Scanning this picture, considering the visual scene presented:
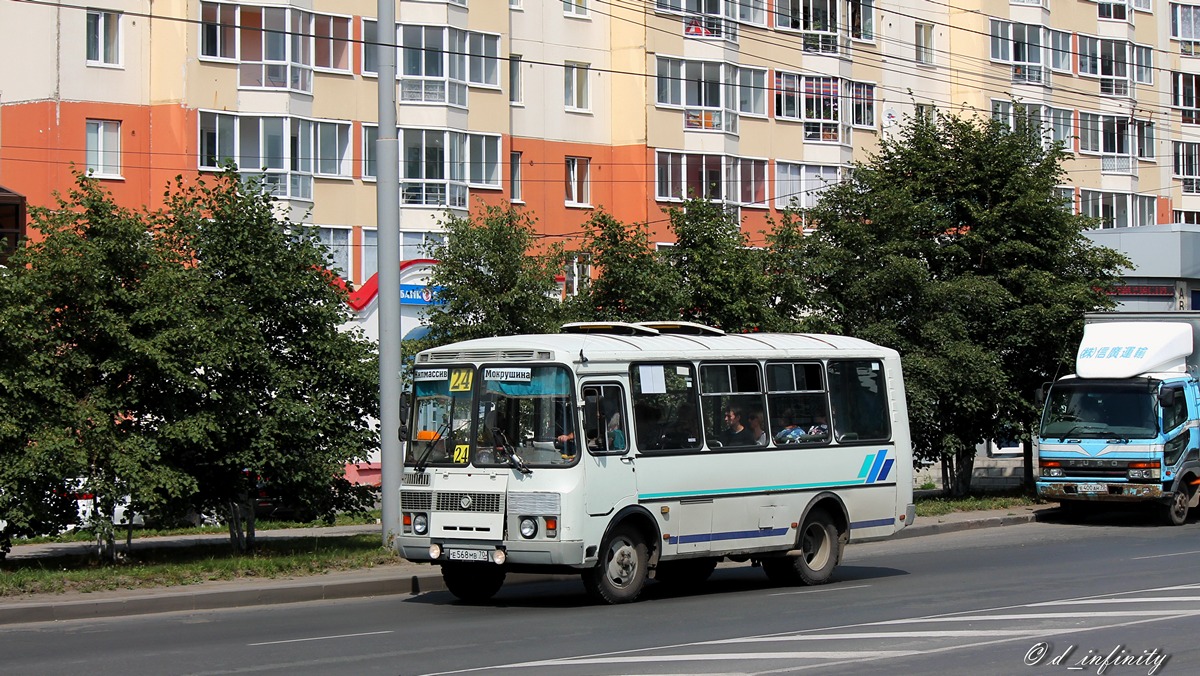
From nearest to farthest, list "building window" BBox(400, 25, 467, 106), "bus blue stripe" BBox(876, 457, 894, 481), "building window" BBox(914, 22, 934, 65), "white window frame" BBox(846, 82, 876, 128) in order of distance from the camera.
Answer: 1. "bus blue stripe" BBox(876, 457, 894, 481)
2. "building window" BBox(400, 25, 467, 106)
3. "white window frame" BBox(846, 82, 876, 128)
4. "building window" BBox(914, 22, 934, 65)

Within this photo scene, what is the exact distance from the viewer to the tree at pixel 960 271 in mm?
30141

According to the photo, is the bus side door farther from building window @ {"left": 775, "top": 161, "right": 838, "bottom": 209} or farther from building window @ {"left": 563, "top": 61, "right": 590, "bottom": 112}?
building window @ {"left": 775, "top": 161, "right": 838, "bottom": 209}

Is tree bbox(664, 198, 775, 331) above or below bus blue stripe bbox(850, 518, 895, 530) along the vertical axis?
above

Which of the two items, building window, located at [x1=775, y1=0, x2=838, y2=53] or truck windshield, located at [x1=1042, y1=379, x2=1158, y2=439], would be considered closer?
truck windshield, located at [x1=1042, y1=379, x2=1158, y2=439]

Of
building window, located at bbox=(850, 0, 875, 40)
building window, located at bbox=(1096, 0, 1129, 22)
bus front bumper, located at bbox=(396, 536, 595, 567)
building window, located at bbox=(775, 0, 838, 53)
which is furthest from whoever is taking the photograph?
building window, located at bbox=(1096, 0, 1129, 22)

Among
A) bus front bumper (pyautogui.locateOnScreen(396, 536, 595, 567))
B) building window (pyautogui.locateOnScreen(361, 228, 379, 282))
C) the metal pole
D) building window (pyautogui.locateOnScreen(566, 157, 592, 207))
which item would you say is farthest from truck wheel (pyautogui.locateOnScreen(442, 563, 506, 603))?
building window (pyautogui.locateOnScreen(566, 157, 592, 207))

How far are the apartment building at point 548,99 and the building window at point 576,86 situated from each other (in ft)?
0.26

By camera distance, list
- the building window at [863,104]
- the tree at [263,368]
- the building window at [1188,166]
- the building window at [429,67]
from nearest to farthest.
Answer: the tree at [263,368] → the building window at [429,67] → the building window at [863,104] → the building window at [1188,166]

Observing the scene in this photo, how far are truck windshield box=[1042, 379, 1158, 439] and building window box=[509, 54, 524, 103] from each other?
84.6ft

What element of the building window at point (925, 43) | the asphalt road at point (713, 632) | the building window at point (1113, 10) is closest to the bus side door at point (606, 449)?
the asphalt road at point (713, 632)

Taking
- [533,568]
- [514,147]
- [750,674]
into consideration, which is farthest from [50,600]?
[514,147]

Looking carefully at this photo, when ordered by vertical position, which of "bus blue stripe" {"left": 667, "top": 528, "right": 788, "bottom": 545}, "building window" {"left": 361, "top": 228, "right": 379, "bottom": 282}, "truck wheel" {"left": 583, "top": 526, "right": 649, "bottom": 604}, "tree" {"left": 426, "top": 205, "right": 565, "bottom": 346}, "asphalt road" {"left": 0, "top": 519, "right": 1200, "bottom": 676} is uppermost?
"building window" {"left": 361, "top": 228, "right": 379, "bottom": 282}

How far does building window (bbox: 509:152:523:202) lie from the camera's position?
161 ft

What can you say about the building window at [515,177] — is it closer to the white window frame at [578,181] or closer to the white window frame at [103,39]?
the white window frame at [578,181]
